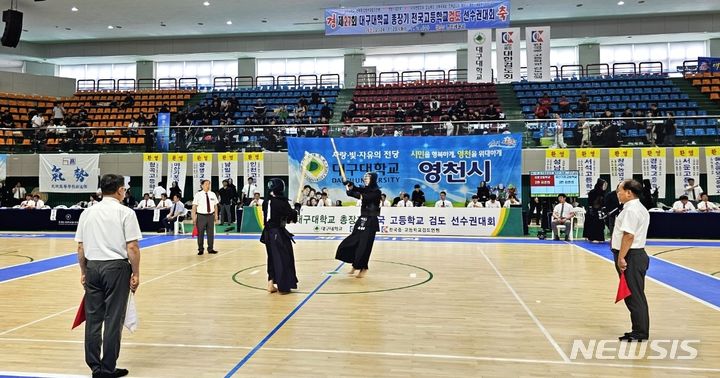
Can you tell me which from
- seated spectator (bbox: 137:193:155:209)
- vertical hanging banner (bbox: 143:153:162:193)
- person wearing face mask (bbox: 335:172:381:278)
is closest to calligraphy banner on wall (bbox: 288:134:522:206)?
seated spectator (bbox: 137:193:155:209)

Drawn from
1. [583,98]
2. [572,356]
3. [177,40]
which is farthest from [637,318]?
[177,40]

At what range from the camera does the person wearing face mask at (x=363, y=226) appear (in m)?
8.33

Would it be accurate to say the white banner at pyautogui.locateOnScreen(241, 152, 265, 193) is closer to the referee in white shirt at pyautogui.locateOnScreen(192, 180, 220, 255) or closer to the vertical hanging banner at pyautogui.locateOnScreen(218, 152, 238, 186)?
the vertical hanging banner at pyautogui.locateOnScreen(218, 152, 238, 186)

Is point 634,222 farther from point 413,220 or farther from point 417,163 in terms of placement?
point 417,163

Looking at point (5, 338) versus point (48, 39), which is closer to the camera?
point (5, 338)

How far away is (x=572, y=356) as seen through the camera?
459 cm

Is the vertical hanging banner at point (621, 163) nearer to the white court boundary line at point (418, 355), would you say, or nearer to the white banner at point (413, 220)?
the white banner at point (413, 220)

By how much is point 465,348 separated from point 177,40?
28131mm

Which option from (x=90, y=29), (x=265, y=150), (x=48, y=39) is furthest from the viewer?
(x=48, y=39)

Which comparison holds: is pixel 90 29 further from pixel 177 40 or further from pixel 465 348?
pixel 465 348

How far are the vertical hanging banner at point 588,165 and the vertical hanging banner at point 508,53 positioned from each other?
3.51 metres

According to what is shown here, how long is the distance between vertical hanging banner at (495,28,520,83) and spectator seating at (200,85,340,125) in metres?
9.22

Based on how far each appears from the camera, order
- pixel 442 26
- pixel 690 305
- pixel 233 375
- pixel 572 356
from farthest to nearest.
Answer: pixel 442 26 → pixel 690 305 → pixel 572 356 → pixel 233 375

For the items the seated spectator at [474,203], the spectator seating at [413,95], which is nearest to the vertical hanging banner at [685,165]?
the seated spectator at [474,203]
